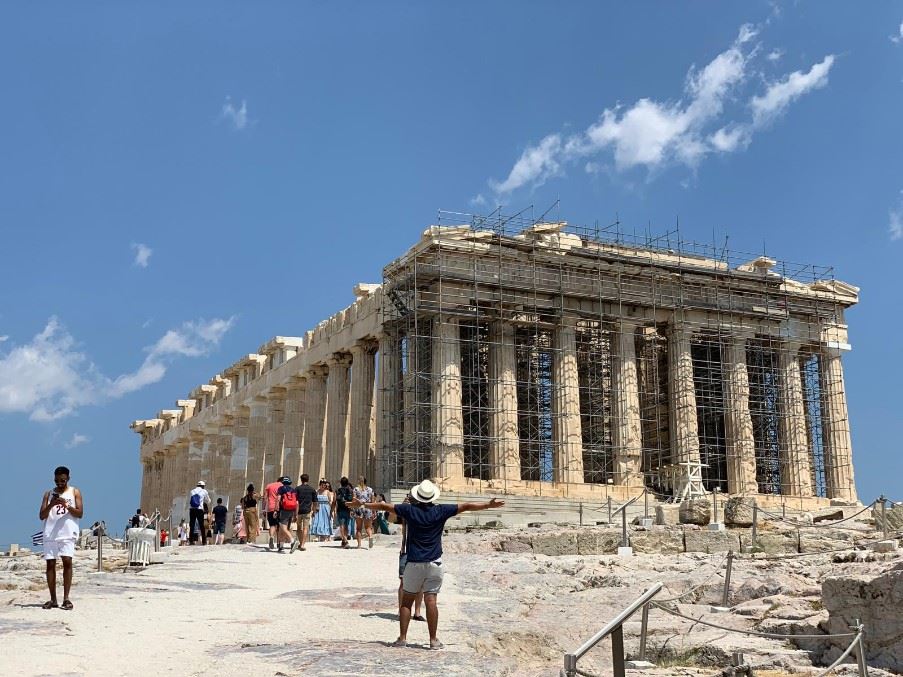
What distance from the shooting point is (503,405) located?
3644 centimetres

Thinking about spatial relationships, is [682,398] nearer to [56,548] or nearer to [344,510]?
[344,510]

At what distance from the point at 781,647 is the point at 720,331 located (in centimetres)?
3107

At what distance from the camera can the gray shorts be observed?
10461 millimetres

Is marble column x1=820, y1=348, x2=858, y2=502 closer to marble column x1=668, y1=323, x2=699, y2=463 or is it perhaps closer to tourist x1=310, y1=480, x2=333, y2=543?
marble column x1=668, y1=323, x2=699, y2=463

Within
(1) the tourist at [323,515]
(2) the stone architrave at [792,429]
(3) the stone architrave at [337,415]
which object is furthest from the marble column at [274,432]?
(1) the tourist at [323,515]

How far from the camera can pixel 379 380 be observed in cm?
3875

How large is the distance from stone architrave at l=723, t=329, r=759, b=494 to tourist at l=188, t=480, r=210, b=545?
20400 mm

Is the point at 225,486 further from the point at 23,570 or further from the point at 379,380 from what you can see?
the point at 23,570

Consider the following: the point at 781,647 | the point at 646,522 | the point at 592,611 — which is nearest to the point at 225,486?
the point at 646,522

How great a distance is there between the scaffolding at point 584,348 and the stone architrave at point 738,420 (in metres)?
0.09

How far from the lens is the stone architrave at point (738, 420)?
130 feet

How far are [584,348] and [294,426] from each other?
39.7ft

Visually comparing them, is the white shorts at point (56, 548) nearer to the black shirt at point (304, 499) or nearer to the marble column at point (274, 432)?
the black shirt at point (304, 499)

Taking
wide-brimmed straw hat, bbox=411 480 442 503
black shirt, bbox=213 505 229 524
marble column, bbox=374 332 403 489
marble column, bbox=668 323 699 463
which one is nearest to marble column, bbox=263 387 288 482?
marble column, bbox=374 332 403 489
